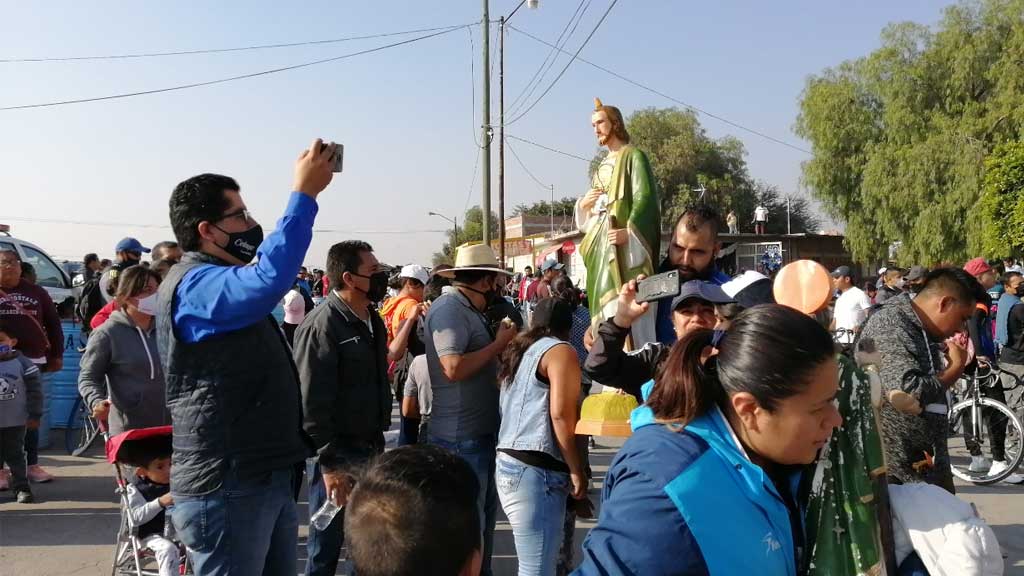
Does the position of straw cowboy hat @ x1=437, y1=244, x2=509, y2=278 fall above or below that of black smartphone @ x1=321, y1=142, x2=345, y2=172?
below

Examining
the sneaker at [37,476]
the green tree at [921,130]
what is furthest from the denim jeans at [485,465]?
the green tree at [921,130]

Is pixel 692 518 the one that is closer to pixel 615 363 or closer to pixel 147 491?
pixel 615 363

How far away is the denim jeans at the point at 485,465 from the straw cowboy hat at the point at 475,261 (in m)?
0.89

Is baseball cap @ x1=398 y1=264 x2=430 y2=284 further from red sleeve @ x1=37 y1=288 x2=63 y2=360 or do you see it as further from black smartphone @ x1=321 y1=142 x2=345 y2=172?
black smartphone @ x1=321 y1=142 x2=345 y2=172

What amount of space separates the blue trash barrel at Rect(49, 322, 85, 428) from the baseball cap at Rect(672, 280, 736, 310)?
7.74 m

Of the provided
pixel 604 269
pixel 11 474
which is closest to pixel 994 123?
Answer: pixel 604 269

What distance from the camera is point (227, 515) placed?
2.67 metres

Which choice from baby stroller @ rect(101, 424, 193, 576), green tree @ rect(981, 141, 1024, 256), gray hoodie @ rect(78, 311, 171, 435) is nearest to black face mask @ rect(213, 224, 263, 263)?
baby stroller @ rect(101, 424, 193, 576)

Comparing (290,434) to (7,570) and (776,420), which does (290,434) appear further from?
(7,570)

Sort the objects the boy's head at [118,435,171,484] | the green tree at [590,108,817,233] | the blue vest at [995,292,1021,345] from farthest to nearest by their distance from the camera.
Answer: the green tree at [590,108,817,233] → the blue vest at [995,292,1021,345] → the boy's head at [118,435,171,484]

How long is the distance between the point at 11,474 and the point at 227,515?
5.15 metres

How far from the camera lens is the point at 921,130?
26016 millimetres

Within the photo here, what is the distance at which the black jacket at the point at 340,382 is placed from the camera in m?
3.74

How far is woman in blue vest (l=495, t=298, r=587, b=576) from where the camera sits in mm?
3537
